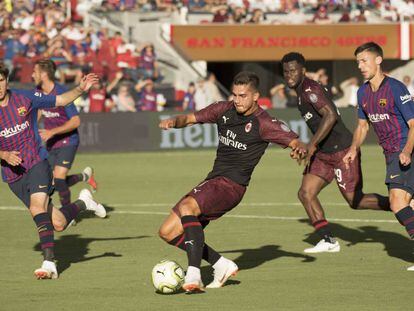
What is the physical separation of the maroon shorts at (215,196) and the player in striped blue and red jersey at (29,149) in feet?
5.59

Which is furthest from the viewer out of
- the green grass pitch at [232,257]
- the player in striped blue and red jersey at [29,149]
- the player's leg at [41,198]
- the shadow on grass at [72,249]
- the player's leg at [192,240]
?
the shadow on grass at [72,249]

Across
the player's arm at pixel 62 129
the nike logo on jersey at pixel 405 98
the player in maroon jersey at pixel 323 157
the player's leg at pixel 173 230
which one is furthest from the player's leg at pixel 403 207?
the player's arm at pixel 62 129

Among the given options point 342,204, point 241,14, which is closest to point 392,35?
point 241,14

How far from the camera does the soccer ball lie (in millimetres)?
10258

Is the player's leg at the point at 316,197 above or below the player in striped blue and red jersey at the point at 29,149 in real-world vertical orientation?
below

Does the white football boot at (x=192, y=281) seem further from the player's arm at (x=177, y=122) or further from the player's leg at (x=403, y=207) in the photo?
the player's leg at (x=403, y=207)

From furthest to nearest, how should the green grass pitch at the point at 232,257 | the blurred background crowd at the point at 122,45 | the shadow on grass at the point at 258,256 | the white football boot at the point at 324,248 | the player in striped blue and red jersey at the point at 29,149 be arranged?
the blurred background crowd at the point at 122,45, the white football boot at the point at 324,248, the shadow on grass at the point at 258,256, the player in striped blue and red jersey at the point at 29,149, the green grass pitch at the point at 232,257

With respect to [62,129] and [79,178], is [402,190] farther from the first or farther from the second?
[79,178]

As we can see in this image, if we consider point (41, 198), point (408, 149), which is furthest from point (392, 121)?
point (41, 198)

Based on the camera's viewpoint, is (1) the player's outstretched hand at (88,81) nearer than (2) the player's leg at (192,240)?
No

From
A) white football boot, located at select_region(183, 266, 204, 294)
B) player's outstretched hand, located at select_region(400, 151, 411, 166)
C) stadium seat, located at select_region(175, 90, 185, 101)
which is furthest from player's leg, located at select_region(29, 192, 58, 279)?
stadium seat, located at select_region(175, 90, 185, 101)

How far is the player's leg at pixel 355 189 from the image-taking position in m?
13.1

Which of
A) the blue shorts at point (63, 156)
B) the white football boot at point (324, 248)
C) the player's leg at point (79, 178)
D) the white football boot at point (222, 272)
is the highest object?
the white football boot at point (222, 272)

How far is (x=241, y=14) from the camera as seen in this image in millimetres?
38781
